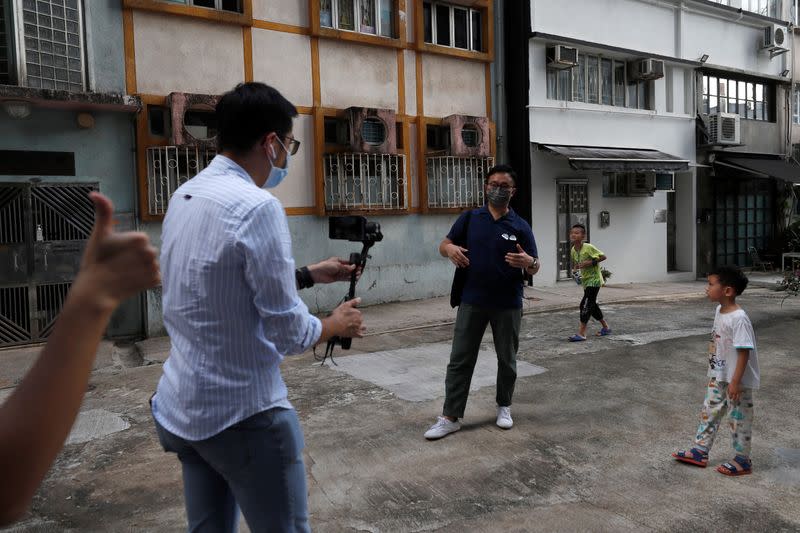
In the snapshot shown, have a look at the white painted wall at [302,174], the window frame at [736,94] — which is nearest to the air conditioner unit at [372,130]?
the white painted wall at [302,174]

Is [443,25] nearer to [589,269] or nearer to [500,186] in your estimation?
[589,269]

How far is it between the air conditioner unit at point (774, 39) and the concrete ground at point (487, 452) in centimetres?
1256

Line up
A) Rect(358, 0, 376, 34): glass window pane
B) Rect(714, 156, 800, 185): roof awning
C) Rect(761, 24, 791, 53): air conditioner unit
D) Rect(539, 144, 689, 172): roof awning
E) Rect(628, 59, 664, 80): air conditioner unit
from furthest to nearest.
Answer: Rect(761, 24, 791, 53): air conditioner unit < Rect(714, 156, 800, 185): roof awning < Rect(628, 59, 664, 80): air conditioner unit < Rect(539, 144, 689, 172): roof awning < Rect(358, 0, 376, 34): glass window pane

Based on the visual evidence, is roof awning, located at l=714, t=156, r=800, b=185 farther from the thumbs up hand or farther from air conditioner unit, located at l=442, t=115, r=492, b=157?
the thumbs up hand

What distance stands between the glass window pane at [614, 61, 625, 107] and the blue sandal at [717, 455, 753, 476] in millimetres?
12383

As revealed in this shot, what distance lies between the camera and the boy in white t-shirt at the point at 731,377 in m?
3.91

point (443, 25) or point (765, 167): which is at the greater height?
point (443, 25)

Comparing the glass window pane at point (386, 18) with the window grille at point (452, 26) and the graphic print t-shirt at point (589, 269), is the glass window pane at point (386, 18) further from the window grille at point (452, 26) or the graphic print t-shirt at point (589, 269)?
the graphic print t-shirt at point (589, 269)

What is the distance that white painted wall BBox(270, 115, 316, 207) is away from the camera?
10.4 metres

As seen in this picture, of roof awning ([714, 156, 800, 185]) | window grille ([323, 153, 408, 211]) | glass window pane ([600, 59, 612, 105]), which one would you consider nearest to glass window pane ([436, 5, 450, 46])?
window grille ([323, 153, 408, 211])

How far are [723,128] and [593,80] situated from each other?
13.0 ft

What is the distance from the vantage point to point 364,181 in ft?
35.6

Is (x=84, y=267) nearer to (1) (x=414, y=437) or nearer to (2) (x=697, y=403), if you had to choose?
(1) (x=414, y=437)

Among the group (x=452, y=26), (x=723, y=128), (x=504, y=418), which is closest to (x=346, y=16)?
(x=452, y=26)
